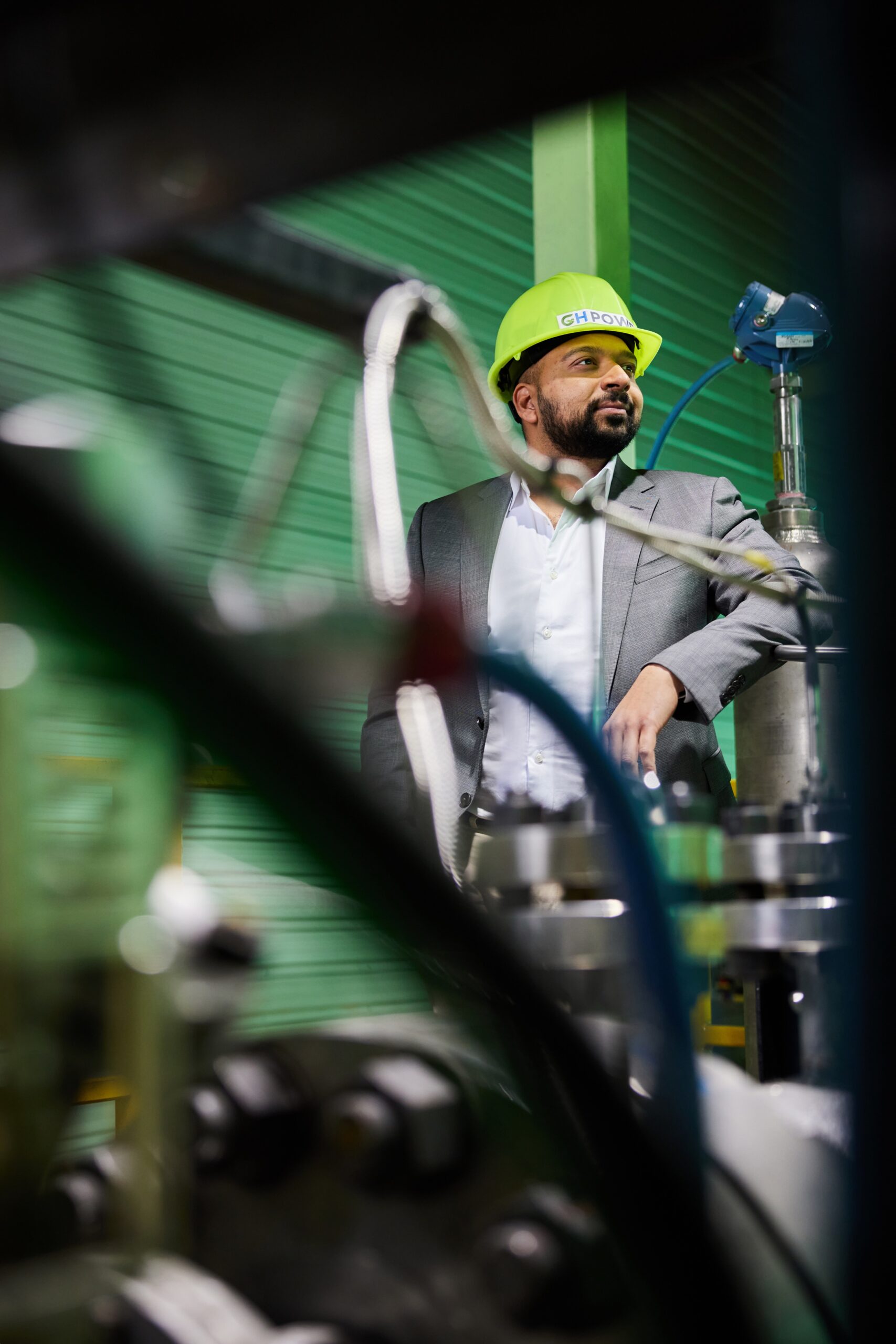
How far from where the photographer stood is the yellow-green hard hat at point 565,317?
86.4 inches

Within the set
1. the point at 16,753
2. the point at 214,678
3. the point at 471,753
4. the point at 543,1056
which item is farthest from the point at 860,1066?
the point at 471,753

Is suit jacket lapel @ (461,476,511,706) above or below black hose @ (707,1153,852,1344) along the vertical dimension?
above

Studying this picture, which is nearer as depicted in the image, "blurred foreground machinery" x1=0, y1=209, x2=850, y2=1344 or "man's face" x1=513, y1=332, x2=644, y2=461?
"blurred foreground machinery" x1=0, y1=209, x2=850, y2=1344

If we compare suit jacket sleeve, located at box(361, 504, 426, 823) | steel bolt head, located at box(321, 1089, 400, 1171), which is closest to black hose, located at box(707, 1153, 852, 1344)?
steel bolt head, located at box(321, 1089, 400, 1171)

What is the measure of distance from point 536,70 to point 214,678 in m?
0.18

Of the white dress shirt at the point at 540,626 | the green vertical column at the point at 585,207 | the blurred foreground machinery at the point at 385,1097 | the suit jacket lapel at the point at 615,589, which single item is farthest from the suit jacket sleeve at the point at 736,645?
the green vertical column at the point at 585,207

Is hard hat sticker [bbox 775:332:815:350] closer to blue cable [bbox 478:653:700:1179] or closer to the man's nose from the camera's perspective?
the man's nose

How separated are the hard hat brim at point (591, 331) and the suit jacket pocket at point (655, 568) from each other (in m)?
0.42

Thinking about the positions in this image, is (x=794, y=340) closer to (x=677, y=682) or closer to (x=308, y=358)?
(x=677, y=682)

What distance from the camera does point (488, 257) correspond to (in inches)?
132

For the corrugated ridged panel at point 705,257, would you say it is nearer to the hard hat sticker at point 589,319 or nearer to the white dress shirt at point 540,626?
the hard hat sticker at point 589,319

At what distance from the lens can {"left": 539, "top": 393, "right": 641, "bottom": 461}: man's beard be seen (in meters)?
2.26

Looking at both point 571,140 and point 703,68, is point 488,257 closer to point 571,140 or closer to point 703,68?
point 571,140

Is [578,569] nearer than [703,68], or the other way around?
[703,68]
